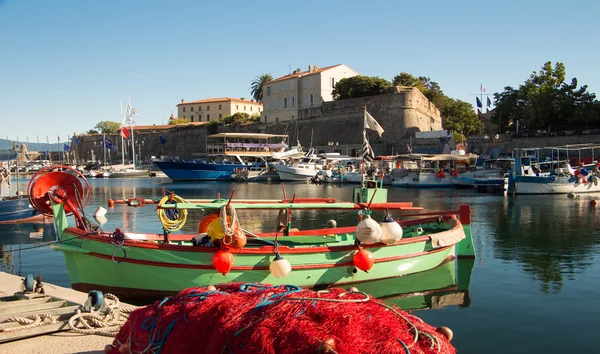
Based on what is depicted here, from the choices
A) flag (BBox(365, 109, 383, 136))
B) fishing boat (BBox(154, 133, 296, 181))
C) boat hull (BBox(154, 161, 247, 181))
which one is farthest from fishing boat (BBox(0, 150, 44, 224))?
boat hull (BBox(154, 161, 247, 181))

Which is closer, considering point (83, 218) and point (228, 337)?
point (228, 337)

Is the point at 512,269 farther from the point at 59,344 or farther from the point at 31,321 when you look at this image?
the point at 31,321

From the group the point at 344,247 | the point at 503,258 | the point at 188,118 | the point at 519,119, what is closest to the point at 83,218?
the point at 344,247

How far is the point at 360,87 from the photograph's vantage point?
67.4 metres

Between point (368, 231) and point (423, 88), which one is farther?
point (423, 88)

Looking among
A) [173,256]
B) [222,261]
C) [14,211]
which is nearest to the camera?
[222,261]

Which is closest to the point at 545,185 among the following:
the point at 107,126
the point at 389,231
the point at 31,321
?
the point at 389,231

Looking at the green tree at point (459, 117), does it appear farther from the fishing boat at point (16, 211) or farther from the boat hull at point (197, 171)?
the fishing boat at point (16, 211)

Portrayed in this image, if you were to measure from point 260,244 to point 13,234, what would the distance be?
46.3 ft

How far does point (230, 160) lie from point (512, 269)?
182 ft

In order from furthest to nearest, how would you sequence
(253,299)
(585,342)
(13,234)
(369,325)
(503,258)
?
(13,234), (503,258), (585,342), (253,299), (369,325)

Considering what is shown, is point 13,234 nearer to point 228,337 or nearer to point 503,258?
point 503,258

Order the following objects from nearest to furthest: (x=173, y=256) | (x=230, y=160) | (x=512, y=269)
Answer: (x=173, y=256)
(x=512, y=269)
(x=230, y=160)

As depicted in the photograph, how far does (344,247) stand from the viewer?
1019 cm
